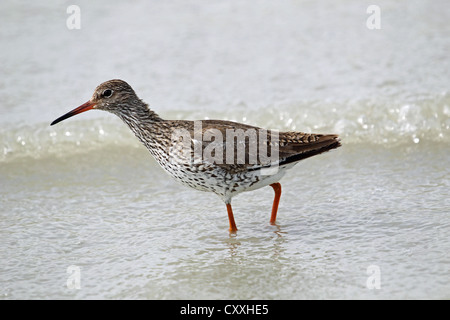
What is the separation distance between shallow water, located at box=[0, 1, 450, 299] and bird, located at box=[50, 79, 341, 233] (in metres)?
0.54

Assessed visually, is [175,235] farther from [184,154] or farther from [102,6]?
[102,6]

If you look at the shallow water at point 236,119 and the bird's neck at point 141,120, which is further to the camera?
the bird's neck at point 141,120

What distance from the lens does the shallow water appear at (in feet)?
17.5

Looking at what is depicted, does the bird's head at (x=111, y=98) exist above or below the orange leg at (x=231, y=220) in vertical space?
above

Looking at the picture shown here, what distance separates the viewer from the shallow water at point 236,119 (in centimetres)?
534

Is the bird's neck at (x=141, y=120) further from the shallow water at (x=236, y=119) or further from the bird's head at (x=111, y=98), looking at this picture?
the shallow water at (x=236, y=119)

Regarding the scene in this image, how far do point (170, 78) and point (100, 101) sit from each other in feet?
10.4

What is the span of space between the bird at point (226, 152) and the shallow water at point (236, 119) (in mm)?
538

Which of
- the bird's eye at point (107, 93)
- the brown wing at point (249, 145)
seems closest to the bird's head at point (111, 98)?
the bird's eye at point (107, 93)

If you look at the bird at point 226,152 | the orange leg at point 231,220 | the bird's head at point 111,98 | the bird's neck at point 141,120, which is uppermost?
the bird's head at point 111,98

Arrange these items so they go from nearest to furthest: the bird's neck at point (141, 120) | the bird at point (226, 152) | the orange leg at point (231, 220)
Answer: the bird at point (226, 152)
the orange leg at point (231, 220)
the bird's neck at point (141, 120)

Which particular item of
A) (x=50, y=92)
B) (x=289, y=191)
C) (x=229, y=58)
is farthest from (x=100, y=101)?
(x=229, y=58)

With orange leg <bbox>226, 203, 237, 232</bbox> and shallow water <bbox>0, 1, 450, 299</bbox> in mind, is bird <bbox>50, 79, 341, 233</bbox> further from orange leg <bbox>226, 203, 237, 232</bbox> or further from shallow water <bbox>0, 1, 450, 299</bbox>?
shallow water <bbox>0, 1, 450, 299</bbox>

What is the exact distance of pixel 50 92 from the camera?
9.12 meters
